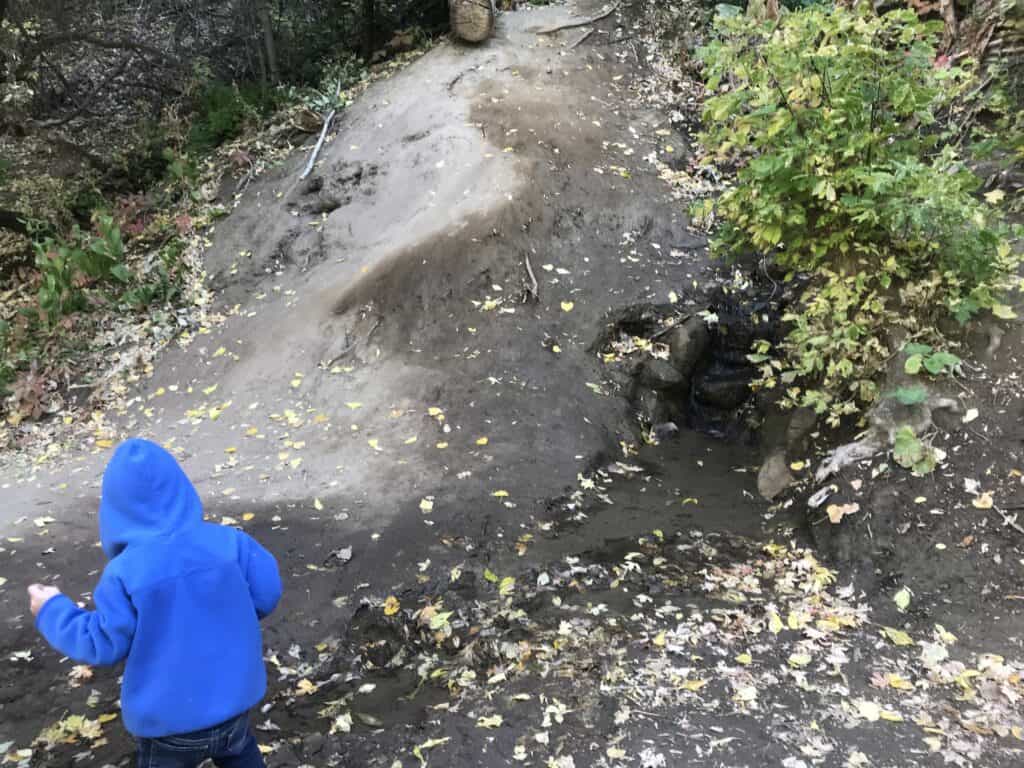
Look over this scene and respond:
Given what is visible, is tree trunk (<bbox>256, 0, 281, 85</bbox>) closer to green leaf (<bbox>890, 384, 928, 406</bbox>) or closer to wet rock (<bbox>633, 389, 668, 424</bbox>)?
wet rock (<bbox>633, 389, 668, 424</bbox>)

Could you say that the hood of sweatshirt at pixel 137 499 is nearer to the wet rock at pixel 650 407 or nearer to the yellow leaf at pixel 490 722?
the yellow leaf at pixel 490 722

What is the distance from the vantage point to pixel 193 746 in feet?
8.23

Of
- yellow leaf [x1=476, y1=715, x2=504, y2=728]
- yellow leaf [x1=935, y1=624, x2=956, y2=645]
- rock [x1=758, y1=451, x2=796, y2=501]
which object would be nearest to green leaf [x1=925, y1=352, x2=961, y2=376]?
rock [x1=758, y1=451, x2=796, y2=501]

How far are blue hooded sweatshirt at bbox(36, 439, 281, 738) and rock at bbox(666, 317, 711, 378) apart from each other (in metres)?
6.23

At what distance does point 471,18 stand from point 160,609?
11.8 m

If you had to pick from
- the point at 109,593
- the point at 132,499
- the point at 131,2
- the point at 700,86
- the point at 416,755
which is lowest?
the point at 416,755

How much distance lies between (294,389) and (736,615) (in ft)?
17.9

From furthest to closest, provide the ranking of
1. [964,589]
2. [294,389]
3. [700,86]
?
[700,86]
[294,389]
[964,589]

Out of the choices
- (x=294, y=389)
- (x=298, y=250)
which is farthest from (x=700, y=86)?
(x=294, y=389)

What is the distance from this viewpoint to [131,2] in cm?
1380

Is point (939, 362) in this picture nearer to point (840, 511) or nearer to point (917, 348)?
point (917, 348)

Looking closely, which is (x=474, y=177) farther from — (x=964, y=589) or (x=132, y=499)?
(x=132, y=499)

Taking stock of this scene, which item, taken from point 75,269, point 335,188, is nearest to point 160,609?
point 335,188

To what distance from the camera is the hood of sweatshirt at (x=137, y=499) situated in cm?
237
